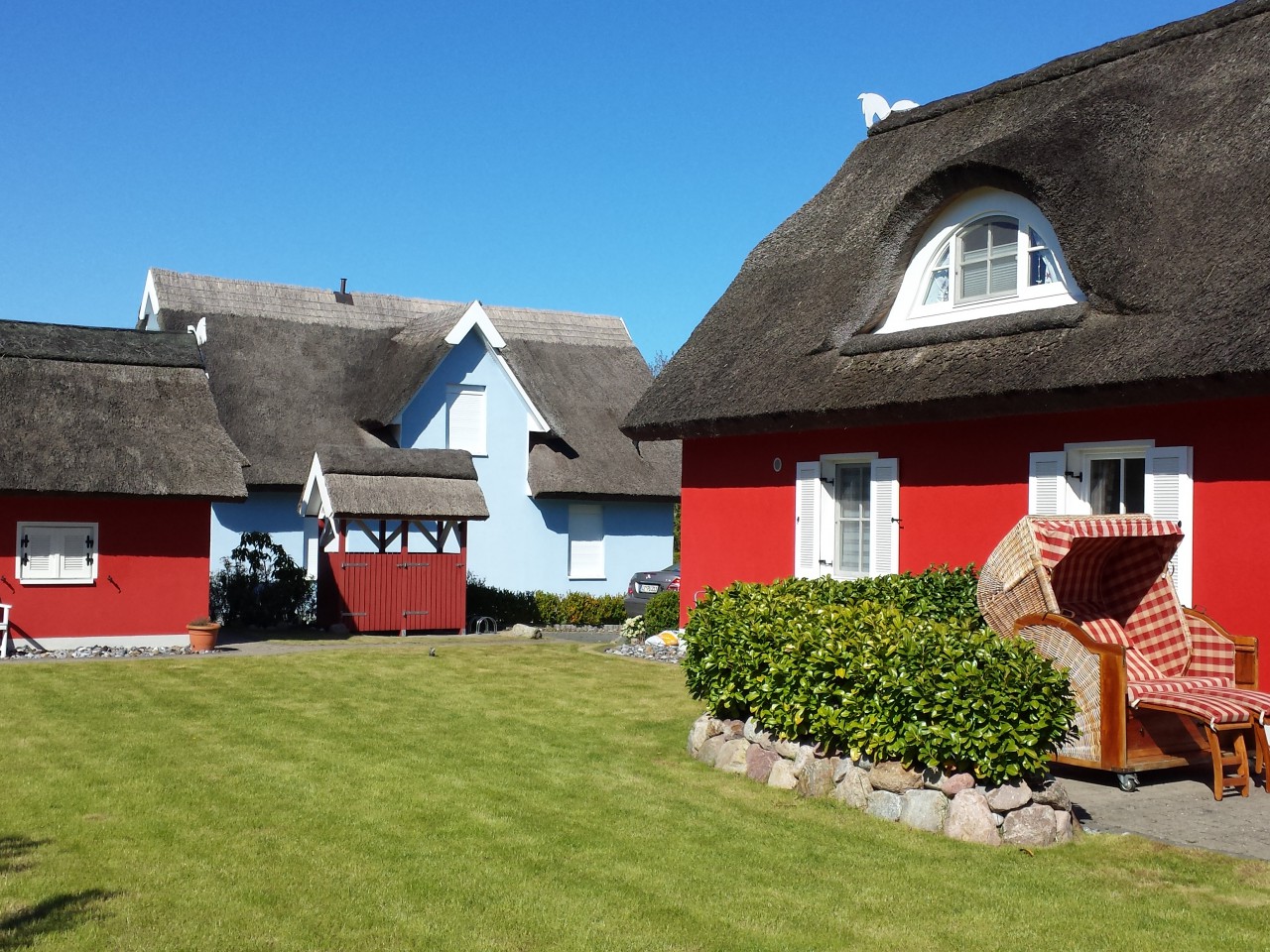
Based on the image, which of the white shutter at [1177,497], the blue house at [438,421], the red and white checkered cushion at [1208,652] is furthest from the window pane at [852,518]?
the blue house at [438,421]

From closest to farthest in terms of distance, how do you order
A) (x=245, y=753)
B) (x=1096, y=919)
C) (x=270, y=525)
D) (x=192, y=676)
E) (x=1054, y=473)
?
(x=1096, y=919)
(x=245, y=753)
(x=1054, y=473)
(x=192, y=676)
(x=270, y=525)

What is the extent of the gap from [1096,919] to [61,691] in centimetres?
1171

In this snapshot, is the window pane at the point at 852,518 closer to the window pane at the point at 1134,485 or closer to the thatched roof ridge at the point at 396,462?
the window pane at the point at 1134,485

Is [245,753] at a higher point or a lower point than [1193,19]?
lower

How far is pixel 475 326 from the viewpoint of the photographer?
2672cm

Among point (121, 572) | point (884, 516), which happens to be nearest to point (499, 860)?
point (884, 516)

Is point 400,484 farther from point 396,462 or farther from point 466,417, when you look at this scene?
point 466,417

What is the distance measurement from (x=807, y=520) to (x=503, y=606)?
10.3 metres

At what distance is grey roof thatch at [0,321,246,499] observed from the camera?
18031 mm

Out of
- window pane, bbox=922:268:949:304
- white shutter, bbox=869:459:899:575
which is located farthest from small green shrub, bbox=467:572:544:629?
window pane, bbox=922:268:949:304

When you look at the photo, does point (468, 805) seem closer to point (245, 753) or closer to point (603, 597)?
point (245, 753)

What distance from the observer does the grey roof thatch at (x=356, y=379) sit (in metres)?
25.8

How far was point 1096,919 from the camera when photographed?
6203mm

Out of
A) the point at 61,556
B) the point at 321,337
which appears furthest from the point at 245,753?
the point at 321,337
